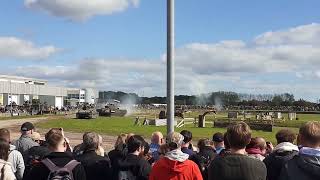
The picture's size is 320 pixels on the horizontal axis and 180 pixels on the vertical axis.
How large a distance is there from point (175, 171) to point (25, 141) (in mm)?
3675

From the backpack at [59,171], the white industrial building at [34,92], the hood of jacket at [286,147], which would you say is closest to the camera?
the backpack at [59,171]

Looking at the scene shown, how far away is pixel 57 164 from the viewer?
5.88m

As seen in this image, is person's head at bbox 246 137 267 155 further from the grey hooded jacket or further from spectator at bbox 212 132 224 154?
the grey hooded jacket

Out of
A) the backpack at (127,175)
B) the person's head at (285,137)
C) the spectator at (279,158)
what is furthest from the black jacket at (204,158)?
the spectator at (279,158)

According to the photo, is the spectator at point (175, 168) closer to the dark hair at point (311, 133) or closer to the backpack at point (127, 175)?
the backpack at point (127, 175)

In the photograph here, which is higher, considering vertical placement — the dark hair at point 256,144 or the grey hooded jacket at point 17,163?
the dark hair at point 256,144

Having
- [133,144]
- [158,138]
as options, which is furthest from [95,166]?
[158,138]

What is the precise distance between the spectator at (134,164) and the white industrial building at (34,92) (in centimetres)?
11397

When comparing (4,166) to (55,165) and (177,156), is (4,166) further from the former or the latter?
(177,156)

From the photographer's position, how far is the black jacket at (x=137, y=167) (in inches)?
271

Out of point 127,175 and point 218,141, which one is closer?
point 127,175

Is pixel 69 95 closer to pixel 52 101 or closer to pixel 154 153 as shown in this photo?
pixel 52 101

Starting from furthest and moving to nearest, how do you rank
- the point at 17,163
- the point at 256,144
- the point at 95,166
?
1. the point at 17,163
2. the point at 256,144
3. the point at 95,166

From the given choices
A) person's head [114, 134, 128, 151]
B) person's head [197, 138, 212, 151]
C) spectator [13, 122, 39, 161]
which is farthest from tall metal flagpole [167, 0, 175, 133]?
spectator [13, 122, 39, 161]
